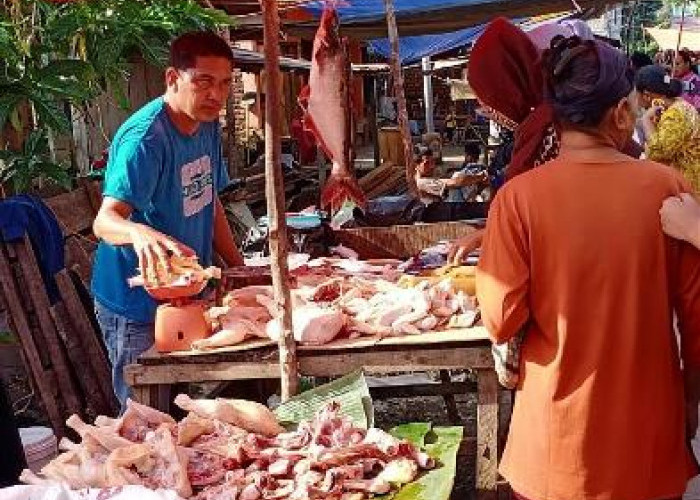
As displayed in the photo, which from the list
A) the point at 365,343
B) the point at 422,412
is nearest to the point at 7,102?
the point at 422,412

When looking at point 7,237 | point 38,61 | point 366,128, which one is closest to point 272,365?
point 7,237

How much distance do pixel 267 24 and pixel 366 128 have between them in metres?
20.9

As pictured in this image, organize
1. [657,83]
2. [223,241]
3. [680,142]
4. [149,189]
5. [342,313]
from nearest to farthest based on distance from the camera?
[342,313] < [149,189] < [223,241] < [680,142] < [657,83]

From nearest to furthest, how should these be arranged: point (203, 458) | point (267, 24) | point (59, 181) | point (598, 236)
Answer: point (598, 236)
point (203, 458)
point (267, 24)
point (59, 181)

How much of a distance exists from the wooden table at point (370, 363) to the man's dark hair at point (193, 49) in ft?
4.29

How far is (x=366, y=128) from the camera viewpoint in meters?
24.5

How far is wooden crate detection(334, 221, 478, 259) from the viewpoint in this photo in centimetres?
599

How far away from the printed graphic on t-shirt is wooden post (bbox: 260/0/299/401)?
0.68 metres

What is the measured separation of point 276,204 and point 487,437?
1272 mm

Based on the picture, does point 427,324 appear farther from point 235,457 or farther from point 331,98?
point 331,98

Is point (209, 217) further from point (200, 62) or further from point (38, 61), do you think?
point (38, 61)

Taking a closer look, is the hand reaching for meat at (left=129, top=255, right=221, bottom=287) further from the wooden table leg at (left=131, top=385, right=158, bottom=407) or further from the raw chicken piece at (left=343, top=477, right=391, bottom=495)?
the raw chicken piece at (left=343, top=477, right=391, bottom=495)

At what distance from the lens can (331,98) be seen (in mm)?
Answer: 5426

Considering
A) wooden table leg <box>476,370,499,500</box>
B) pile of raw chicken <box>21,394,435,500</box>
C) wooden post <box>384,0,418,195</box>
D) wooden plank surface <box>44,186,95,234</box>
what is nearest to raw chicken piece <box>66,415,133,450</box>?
pile of raw chicken <box>21,394,435,500</box>
